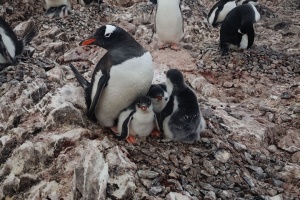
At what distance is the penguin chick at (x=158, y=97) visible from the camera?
340 cm

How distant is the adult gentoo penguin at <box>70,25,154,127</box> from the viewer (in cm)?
328

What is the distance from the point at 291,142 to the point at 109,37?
1.81 m

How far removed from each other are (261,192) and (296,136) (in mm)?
1056

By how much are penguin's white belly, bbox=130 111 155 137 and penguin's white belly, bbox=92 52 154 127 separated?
7.2 inches

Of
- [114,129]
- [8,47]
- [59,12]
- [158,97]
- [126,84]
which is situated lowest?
[59,12]

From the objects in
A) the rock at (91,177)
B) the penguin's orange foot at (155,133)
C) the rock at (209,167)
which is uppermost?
the rock at (91,177)

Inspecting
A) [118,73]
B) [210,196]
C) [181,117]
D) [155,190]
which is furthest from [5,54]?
[210,196]

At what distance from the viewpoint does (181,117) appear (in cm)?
334

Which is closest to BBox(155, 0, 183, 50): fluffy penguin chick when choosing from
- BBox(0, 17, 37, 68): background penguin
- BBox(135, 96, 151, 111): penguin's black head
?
BBox(0, 17, 37, 68): background penguin

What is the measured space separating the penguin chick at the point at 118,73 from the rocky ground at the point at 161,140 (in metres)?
0.22

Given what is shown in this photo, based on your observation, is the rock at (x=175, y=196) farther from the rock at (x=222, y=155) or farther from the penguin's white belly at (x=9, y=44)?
the penguin's white belly at (x=9, y=44)

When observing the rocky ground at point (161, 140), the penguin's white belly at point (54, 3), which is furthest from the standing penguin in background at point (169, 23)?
the penguin's white belly at point (54, 3)

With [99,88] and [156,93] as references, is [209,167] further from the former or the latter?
[99,88]

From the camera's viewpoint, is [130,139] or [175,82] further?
[175,82]
